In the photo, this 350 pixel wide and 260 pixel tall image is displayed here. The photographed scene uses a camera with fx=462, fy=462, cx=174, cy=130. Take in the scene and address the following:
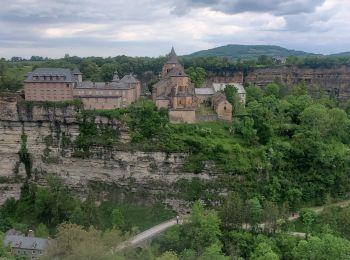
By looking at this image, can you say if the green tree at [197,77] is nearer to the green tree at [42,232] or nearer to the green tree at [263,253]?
the green tree at [42,232]

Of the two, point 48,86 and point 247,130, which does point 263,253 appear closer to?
point 247,130

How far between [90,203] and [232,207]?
14171 millimetres

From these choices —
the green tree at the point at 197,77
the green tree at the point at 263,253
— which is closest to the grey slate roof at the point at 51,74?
the green tree at the point at 197,77

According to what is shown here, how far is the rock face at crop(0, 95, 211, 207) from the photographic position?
51312mm

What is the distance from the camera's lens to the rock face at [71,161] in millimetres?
51312

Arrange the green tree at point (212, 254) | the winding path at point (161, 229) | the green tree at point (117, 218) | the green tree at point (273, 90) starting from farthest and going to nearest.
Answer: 1. the green tree at point (273, 90)
2. the green tree at point (117, 218)
3. the winding path at point (161, 229)
4. the green tree at point (212, 254)

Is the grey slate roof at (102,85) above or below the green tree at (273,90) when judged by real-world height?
above

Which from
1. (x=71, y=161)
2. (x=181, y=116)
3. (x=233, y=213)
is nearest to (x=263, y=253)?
(x=233, y=213)

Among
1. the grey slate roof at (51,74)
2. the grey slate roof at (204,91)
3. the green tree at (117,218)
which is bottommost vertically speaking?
the green tree at (117,218)

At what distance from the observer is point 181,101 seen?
54.3 m

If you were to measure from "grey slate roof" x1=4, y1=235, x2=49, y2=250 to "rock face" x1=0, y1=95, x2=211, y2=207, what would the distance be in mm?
11635

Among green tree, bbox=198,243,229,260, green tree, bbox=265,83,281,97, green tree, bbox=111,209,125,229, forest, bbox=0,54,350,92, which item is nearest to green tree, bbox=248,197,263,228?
green tree, bbox=198,243,229,260

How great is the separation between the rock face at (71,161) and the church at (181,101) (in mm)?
5475

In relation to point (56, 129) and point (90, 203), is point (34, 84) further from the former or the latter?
point (90, 203)
